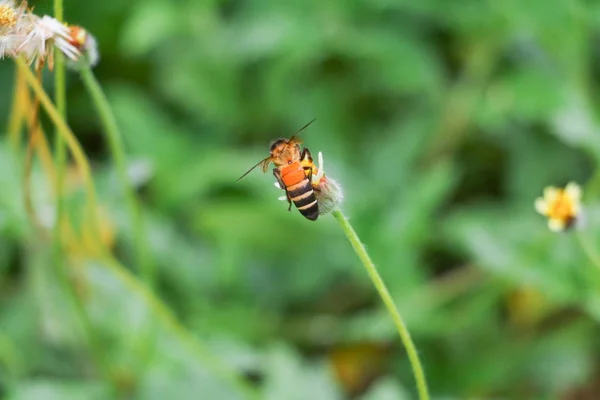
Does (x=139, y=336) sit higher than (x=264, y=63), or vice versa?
(x=264, y=63)

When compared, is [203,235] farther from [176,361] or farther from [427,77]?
[427,77]

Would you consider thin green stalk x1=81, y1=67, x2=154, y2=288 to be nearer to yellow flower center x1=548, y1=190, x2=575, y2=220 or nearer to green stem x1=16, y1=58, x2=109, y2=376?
green stem x1=16, y1=58, x2=109, y2=376

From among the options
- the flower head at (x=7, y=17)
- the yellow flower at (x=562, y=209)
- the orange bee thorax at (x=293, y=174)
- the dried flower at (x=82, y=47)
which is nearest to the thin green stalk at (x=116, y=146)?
the dried flower at (x=82, y=47)

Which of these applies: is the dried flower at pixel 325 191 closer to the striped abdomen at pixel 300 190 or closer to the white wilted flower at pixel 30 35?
the striped abdomen at pixel 300 190

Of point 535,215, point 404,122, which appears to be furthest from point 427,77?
point 535,215

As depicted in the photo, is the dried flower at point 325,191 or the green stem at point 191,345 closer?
the dried flower at point 325,191
